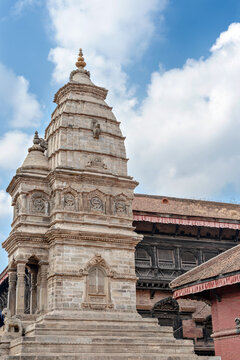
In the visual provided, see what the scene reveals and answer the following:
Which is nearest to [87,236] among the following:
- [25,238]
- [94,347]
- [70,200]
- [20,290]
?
[70,200]

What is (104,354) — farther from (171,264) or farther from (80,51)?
(80,51)

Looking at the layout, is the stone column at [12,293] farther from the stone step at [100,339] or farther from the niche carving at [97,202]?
the niche carving at [97,202]

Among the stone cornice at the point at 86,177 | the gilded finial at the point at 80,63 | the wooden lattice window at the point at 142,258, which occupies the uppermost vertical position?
the gilded finial at the point at 80,63

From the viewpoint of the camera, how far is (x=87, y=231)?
80.2 ft

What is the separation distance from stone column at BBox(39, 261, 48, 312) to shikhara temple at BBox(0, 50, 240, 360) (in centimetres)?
5

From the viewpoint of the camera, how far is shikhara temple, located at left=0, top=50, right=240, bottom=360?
21062mm

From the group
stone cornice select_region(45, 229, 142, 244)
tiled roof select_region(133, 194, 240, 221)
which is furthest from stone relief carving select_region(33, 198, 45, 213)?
tiled roof select_region(133, 194, 240, 221)

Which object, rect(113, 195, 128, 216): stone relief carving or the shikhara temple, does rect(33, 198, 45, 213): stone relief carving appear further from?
rect(113, 195, 128, 216): stone relief carving

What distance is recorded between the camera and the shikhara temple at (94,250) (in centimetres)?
2106

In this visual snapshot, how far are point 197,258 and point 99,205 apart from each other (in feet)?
27.0

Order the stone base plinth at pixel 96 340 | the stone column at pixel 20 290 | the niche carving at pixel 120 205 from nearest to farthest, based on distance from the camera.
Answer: the stone base plinth at pixel 96 340
the stone column at pixel 20 290
the niche carving at pixel 120 205

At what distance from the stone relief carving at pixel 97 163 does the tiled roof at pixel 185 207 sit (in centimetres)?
435

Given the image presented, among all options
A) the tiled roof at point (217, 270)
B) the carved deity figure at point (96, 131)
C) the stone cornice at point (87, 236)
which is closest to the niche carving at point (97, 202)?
the stone cornice at point (87, 236)

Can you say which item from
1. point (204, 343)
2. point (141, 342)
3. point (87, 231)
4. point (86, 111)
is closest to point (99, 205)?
point (87, 231)
